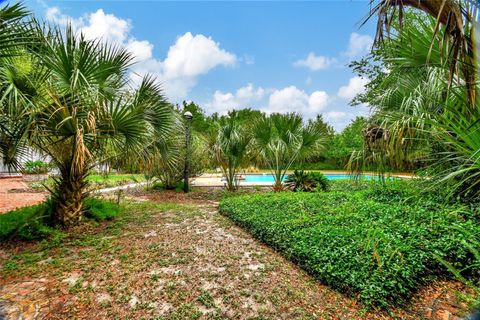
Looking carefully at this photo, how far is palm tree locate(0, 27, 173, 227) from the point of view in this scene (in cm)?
328

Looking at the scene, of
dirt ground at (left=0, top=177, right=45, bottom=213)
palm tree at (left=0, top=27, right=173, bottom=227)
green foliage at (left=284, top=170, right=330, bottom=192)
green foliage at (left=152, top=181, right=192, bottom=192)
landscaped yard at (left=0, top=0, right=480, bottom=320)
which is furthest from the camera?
green foliage at (left=152, top=181, right=192, bottom=192)

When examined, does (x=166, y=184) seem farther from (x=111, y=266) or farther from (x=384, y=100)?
(x=384, y=100)

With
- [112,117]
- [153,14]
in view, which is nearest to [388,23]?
[112,117]

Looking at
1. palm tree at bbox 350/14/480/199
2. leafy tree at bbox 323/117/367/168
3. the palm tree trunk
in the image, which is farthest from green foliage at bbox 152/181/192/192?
leafy tree at bbox 323/117/367/168

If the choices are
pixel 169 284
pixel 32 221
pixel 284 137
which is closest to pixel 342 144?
pixel 284 137

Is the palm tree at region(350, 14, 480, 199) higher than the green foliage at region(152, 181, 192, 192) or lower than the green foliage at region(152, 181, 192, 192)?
higher

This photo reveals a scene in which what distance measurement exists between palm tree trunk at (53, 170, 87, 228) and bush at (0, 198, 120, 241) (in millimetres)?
189

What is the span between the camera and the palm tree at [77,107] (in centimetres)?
328

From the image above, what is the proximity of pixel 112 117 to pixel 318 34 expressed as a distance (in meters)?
6.66

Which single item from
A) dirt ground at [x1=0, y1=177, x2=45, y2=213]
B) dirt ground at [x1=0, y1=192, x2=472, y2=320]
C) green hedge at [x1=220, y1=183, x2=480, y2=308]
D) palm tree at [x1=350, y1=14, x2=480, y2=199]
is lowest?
dirt ground at [x1=0, y1=192, x2=472, y2=320]

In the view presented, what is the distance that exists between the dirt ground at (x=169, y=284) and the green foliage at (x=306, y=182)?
4.91 meters

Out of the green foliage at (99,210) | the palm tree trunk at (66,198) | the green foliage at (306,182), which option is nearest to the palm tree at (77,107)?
the palm tree trunk at (66,198)

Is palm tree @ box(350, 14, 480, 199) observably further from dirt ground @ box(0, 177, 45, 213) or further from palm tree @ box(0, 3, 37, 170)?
dirt ground @ box(0, 177, 45, 213)

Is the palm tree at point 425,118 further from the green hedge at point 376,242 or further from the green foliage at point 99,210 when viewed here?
the green foliage at point 99,210
